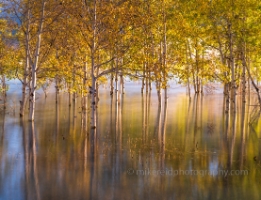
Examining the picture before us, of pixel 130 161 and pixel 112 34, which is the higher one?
pixel 112 34

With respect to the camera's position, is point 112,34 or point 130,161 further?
point 112,34

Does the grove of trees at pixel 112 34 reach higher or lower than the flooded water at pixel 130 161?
higher

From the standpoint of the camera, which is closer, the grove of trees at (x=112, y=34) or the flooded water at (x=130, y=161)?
the flooded water at (x=130, y=161)

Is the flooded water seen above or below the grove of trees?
below

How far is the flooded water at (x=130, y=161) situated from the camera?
1120cm

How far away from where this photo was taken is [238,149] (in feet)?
56.3

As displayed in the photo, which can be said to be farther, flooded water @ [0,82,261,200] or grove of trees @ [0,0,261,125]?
grove of trees @ [0,0,261,125]

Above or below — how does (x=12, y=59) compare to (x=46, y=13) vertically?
below

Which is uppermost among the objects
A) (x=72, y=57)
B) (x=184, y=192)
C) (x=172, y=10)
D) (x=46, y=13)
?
(x=172, y=10)

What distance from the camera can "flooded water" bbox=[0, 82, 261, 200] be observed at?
36.8ft

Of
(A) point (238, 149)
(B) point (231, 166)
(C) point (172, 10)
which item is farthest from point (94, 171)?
(C) point (172, 10)

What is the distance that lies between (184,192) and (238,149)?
23.0 ft

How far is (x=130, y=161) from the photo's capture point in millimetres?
14828

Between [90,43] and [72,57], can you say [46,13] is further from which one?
[90,43]
